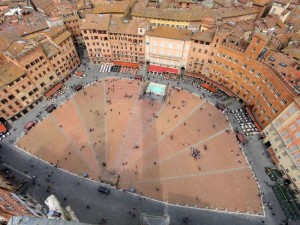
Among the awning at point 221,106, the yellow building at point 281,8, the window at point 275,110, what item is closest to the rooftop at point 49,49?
the awning at point 221,106

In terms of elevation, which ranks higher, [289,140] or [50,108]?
[50,108]

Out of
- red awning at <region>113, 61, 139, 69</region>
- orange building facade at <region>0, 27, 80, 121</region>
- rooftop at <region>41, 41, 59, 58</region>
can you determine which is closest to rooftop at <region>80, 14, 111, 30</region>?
orange building facade at <region>0, 27, 80, 121</region>

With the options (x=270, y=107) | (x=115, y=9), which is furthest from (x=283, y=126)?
(x=115, y=9)

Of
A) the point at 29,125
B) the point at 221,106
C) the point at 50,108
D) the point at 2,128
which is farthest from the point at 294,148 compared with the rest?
the point at 2,128

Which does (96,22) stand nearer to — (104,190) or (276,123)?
(104,190)

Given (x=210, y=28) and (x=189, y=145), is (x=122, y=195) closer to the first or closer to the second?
(x=189, y=145)

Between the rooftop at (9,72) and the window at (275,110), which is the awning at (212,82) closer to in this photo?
the window at (275,110)

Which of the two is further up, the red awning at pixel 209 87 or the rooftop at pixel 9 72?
the red awning at pixel 209 87

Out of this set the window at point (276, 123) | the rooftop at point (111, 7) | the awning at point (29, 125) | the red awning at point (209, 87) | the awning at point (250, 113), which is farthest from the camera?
the rooftop at point (111, 7)
